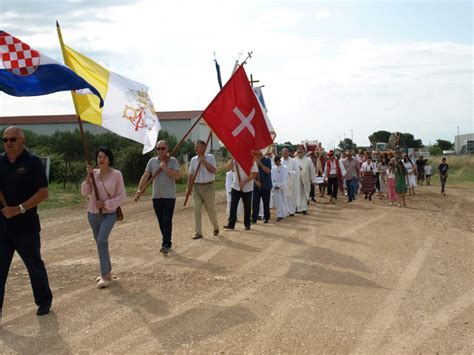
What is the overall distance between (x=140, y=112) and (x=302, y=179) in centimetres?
824

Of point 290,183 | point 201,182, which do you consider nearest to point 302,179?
point 290,183

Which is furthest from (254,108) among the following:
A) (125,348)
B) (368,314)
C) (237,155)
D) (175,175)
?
(125,348)

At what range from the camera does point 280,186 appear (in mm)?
14523

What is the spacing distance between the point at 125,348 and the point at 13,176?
2183mm

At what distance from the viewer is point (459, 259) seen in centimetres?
917

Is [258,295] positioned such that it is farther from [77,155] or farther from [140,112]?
[77,155]

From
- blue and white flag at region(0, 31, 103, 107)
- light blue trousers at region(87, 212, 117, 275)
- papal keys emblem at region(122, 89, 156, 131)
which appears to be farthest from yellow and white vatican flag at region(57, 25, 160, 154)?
light blue trousers at region(87, 212, 117, 275)

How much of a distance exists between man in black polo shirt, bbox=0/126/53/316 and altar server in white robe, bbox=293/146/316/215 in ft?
35.1

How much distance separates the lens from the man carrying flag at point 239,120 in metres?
9.55

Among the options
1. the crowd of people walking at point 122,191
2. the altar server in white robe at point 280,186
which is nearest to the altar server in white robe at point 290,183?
the crowd of people walking at point 122,191

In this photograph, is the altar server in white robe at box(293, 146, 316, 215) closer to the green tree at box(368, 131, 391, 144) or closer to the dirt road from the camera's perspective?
the dirt road

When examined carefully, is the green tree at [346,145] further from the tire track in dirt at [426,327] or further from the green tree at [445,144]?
the tire track in dirt at [426,327]

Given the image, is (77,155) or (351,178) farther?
(77,155)

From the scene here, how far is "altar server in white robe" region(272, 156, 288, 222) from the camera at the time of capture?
14.4 m
